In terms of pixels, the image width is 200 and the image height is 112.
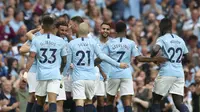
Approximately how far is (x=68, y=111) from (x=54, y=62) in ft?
7.51

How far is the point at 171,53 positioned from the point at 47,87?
125 inches

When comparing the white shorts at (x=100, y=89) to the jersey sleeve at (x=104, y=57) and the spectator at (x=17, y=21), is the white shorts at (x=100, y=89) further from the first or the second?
the spectator at (x=17, y=21)

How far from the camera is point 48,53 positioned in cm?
2084

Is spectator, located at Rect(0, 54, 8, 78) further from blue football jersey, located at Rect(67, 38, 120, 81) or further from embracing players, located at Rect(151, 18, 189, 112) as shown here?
embracing players, located at Rect(151, 18, 189, 112)

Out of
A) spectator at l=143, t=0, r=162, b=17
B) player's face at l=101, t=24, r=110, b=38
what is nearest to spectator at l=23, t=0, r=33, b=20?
spectator at l=143, t=0, r=162, b=17

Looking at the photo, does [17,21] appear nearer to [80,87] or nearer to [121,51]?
[121,51]

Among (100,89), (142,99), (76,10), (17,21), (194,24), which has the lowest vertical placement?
(142,99)

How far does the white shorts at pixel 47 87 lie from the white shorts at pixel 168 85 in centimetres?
260

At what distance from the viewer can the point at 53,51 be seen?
68.4 ft

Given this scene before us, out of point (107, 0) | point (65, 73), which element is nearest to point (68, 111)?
point (65, 73)

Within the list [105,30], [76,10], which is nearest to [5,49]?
[76,10]

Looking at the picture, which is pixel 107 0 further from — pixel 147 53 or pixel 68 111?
pixel 68 111

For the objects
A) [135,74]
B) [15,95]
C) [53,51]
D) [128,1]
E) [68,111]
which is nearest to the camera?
[53,51]

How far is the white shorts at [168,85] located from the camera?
72.1 ft
